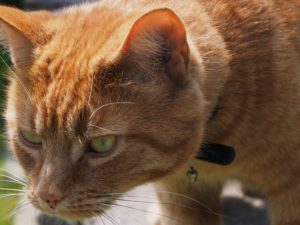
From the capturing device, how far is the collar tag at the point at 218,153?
2.13 m

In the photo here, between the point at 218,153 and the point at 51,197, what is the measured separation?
638mm

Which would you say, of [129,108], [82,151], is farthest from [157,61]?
[82,151]

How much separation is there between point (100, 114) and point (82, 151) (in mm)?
131

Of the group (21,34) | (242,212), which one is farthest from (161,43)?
(242,212)

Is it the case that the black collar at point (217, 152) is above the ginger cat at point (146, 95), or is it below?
below

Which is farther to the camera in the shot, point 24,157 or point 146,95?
point 24,157

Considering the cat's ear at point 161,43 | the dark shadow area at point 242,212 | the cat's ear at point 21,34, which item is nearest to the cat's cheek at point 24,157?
the cat's ear at point 21,34

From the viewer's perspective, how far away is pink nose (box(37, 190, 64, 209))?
1.84m

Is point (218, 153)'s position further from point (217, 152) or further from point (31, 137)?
point (31, 137)

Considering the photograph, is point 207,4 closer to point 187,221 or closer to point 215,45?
point 215,45

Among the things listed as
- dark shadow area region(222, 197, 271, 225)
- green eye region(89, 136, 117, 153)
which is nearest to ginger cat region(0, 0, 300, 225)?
green eye region(89, 136, 117, 153)

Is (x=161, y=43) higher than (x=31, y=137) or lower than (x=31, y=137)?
higher

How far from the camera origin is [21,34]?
195 cm

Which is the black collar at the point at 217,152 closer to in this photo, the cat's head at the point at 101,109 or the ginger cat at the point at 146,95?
the ginger cat at the point at 146,95
